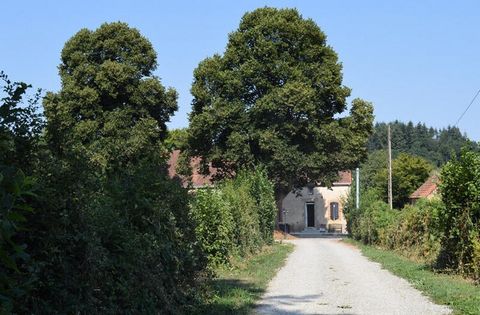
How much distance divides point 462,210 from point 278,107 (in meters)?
25.2

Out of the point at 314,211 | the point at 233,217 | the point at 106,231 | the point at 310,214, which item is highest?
the point at 314,211

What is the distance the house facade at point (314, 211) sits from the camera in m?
68.2

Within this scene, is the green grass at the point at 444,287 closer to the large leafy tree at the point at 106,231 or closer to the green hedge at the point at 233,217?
the large leafy tree at the point at 106,231

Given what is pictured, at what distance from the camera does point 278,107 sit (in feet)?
132

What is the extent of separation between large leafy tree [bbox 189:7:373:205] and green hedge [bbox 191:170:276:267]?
9752 mm

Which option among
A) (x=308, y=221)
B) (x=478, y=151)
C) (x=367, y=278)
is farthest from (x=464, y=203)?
(x=308, y=221)

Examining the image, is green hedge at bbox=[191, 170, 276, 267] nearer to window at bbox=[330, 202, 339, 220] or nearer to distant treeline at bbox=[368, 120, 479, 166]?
window at bbox=[330, 202, 339, 220]

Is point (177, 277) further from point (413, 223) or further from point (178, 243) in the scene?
point (413, 223)

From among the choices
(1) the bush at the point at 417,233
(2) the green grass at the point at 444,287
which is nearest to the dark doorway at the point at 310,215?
(1) the bush at the point at 417,233

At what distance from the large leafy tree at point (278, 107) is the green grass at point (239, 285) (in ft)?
63.7

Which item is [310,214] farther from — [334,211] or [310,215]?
[334,211]

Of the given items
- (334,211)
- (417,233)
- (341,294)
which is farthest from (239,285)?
(334,211)

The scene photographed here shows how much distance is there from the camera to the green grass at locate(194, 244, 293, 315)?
1002cm

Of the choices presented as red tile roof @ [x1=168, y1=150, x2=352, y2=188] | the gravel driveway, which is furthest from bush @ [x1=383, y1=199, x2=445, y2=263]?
red tile roof @ [x1=168, y1=150, x2=352, y2=188]
